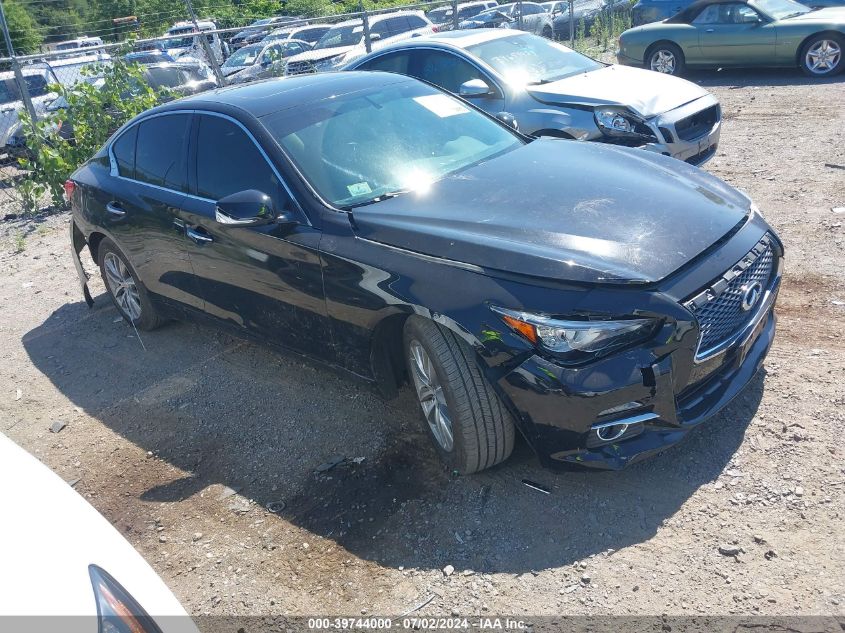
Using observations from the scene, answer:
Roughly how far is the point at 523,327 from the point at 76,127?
28.4 ft

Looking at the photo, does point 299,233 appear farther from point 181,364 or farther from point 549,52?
point 549,52

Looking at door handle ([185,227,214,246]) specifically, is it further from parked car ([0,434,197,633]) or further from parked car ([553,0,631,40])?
parked car ([553,0,631,40])

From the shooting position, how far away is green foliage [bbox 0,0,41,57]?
2697 centimetres

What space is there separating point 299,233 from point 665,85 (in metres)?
5.16

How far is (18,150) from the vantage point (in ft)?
43.4

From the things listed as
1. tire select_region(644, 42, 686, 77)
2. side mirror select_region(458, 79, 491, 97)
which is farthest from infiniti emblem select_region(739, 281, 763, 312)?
tire select_region(644, 42, 686, 77)

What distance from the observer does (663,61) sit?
13.6 meters

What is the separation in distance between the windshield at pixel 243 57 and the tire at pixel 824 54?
459 inches

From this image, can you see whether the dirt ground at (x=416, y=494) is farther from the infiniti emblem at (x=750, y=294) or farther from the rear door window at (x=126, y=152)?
the rear door window at (x=126, y=152)

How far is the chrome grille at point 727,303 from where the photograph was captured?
3260 millimetres

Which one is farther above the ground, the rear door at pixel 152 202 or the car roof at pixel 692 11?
the rear door at pixel 152 202

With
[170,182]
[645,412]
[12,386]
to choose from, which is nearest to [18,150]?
[12,386]

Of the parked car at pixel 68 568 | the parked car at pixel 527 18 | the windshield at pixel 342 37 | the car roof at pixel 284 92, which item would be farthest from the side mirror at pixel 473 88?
the parked car at pixel 527 18

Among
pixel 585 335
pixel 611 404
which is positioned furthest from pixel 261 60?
pixel 611 404
